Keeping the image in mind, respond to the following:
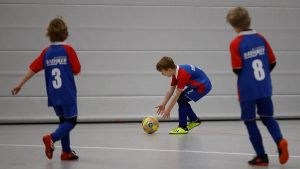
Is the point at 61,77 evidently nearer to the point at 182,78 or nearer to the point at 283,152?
the point at 283,152

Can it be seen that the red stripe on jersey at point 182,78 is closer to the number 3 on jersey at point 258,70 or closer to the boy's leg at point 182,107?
the boy's leg at point 182,107

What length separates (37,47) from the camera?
10.3m

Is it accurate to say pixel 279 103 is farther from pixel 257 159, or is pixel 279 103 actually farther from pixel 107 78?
pixel 257 159

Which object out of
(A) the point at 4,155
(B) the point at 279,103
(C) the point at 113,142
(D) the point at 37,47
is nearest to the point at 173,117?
(B) the point at 279,103

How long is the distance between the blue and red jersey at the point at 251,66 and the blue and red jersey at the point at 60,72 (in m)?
1.63

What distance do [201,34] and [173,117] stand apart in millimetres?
1866

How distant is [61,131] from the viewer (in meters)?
5.02

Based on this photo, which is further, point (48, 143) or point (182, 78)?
point (182, 78)

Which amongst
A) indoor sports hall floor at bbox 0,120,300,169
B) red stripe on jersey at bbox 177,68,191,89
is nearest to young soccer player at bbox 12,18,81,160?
indoor sports hall floor at bbox 0,120,300,169

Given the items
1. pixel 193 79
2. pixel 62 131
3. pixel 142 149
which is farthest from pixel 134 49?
pixel 62 131

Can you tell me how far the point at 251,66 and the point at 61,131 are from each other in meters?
1.93

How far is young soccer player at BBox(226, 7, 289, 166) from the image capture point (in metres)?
4.61

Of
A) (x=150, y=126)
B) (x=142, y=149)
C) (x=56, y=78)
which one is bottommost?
(x=150, y=126)

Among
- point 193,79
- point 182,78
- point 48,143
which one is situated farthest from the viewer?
point 193,79
